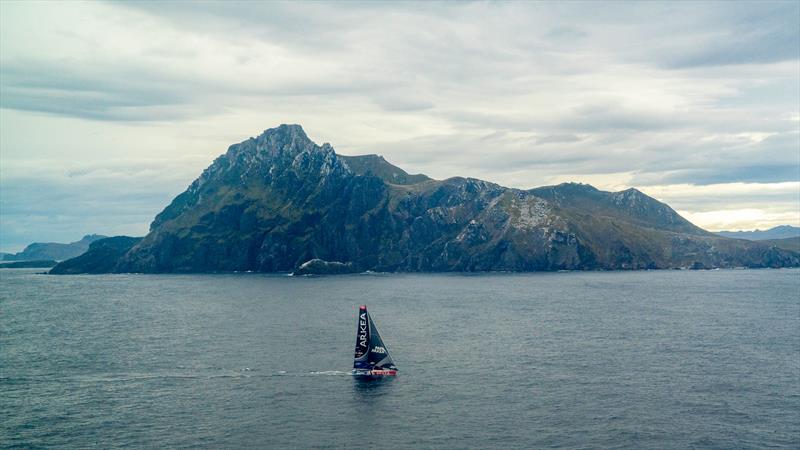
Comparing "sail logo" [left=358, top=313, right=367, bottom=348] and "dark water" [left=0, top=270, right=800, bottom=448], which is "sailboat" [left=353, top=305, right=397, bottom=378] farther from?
"dark water" [left=0, top=270, right=800, bottom=448]

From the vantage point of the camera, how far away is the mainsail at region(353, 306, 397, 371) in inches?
4722

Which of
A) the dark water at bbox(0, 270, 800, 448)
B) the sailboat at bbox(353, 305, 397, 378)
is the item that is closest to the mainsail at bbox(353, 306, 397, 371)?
the sailboat at bbox(353, 305, 397, 378)

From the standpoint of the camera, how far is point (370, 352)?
395 feet

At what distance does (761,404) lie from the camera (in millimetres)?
99688

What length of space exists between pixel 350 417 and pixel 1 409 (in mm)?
53917

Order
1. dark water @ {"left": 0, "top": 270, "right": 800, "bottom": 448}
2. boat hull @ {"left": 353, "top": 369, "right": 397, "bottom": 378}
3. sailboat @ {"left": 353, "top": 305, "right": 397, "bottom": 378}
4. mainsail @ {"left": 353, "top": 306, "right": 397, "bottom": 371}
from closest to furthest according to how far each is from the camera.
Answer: dark water @ {"left": 0, "top": 270, "right": 800, "bottom": 448} → boat hull @ {"left": 353, "top": 369, "right": 397, "bottom": 378} → sailboat @ {"left": 353, "top": 305, "right": 397, "bottom": 378} → mainsail @ {"left": 353, "top": 306, "right": 397, "bottom": 371}

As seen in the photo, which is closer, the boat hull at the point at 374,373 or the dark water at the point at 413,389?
the dark water at the point at 413,389

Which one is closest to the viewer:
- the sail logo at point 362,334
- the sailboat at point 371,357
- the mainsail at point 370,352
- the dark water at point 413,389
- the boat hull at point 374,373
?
the dark water at point 413,389

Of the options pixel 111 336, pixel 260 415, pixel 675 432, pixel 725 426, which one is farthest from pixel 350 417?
pixel 111 336

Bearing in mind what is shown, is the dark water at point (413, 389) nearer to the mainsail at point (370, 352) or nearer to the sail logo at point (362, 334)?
the mainsail at point (370, 352)

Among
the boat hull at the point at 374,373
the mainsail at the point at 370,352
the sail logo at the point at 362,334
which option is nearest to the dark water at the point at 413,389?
the boat hull at the point at 374,373

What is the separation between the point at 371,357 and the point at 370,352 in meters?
0.96

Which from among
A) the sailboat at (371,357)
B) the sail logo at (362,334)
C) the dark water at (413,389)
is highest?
the sail logo at (362,334)

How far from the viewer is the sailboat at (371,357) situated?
4712 inches
